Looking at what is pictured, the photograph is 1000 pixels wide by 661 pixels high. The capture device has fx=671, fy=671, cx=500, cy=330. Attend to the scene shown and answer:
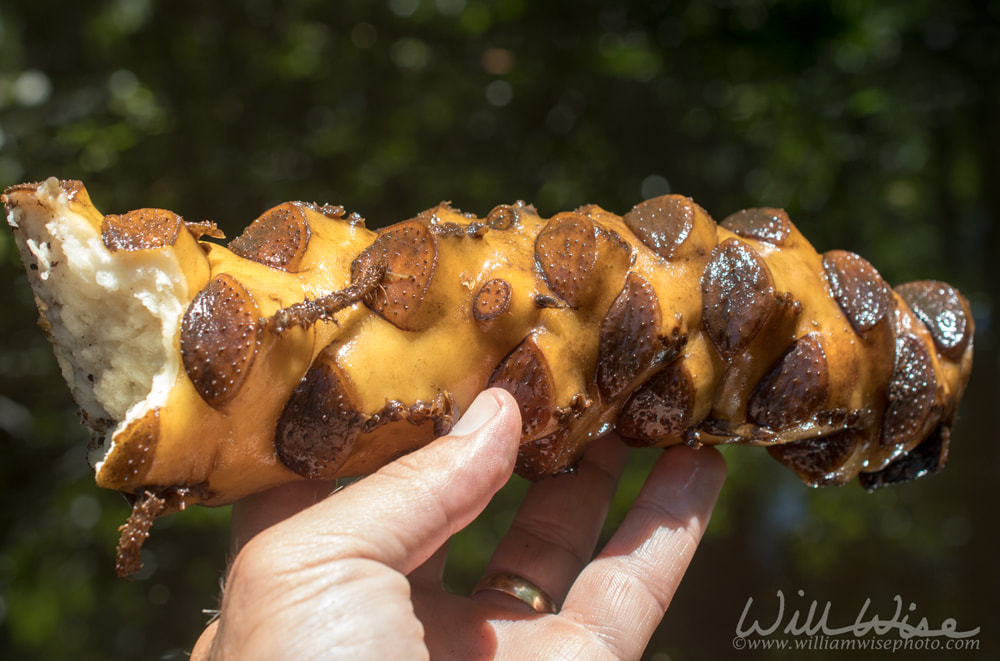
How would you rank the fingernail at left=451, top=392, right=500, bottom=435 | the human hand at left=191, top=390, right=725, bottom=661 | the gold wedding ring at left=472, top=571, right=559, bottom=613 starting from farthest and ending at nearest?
1. the gold wedding ring at left=472, top=571, right=559, bottom=613
2. the fingernail at left=451, top=392, right=500, bottom=435
3. the human hand at left=191, top=390, right=725, bottom=661

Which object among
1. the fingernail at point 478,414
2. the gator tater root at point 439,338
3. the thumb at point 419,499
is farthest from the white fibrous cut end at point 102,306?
the fingernail at point 478,414

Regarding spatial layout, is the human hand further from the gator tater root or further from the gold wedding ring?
the gator tater root

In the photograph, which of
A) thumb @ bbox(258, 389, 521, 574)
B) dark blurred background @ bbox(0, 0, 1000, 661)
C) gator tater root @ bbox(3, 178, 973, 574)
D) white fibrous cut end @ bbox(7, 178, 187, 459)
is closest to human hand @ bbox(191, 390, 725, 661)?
thumb @ bbox(258, 389, 521, 574)

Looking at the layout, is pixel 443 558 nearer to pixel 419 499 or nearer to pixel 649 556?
pixel 649 556

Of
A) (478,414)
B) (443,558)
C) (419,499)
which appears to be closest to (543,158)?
(443,558)

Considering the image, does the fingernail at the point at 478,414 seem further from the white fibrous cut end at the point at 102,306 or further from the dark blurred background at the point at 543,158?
the dark blurred background at the point at 543,158

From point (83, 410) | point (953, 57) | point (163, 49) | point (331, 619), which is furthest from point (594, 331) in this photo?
point (953, 57)

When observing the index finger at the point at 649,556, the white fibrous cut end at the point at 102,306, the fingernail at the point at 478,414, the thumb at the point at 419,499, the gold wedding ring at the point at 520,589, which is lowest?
the gold wedding ring at the point at 520,589

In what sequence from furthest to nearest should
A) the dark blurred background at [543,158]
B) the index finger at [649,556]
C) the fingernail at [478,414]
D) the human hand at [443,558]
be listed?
1. the dark blurred background at [543,158]
2. the index finger at [649,556]
3. the fingernail at [478,414]
4. the human hand at [443,558]
